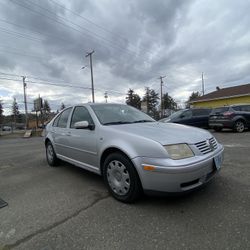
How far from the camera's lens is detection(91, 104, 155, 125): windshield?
3539 millimetres

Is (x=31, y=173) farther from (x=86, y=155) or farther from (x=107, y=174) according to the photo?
(x=107, y=174)

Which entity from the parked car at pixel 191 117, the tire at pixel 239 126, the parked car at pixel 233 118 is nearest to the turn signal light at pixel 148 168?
the parked car at pixel 191 117

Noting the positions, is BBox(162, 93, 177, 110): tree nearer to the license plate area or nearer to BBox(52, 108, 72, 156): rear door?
BBox(52, 108, 72, 156): rear door

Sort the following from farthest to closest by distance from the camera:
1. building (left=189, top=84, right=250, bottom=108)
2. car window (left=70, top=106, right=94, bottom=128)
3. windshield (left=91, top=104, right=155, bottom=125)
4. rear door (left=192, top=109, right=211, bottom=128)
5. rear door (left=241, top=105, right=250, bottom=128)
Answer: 1. building (left=189, top=84, right=250, bottom=108)
2. rear door (left=192, top=109, right=211, bottom=128)
3. rear door (left=241, top=105, right=250, bottom=128)
4. car window (left=70, top=106, right=94, bottom=128)
5. windshield (left=91, top=104, right=155, bottom=125)

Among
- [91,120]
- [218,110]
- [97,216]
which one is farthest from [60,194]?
[218,110]

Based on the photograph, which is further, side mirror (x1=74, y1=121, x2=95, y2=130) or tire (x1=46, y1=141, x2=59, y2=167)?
tire (x1=46, y1=141, x2=59, y2=167)

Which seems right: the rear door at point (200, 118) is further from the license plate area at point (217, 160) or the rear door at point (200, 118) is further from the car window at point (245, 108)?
the license plate area at point (217, 160)

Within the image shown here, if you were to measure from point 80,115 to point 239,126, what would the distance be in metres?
Answer: 9.65

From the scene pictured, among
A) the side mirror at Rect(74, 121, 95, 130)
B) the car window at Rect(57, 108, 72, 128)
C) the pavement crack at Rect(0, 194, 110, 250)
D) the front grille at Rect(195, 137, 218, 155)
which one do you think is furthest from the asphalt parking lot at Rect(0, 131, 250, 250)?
the car window at Rect(57, 108, 72, 128)

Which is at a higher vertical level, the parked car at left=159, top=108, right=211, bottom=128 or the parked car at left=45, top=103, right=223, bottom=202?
the parked car at left=159, top=108, right=211, bottom=128

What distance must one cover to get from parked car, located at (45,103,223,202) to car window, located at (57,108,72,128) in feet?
2.10

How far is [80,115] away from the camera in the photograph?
3.98 m

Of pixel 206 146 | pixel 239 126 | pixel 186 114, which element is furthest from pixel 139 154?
pixel 186 114

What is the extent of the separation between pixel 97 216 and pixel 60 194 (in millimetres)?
1010
